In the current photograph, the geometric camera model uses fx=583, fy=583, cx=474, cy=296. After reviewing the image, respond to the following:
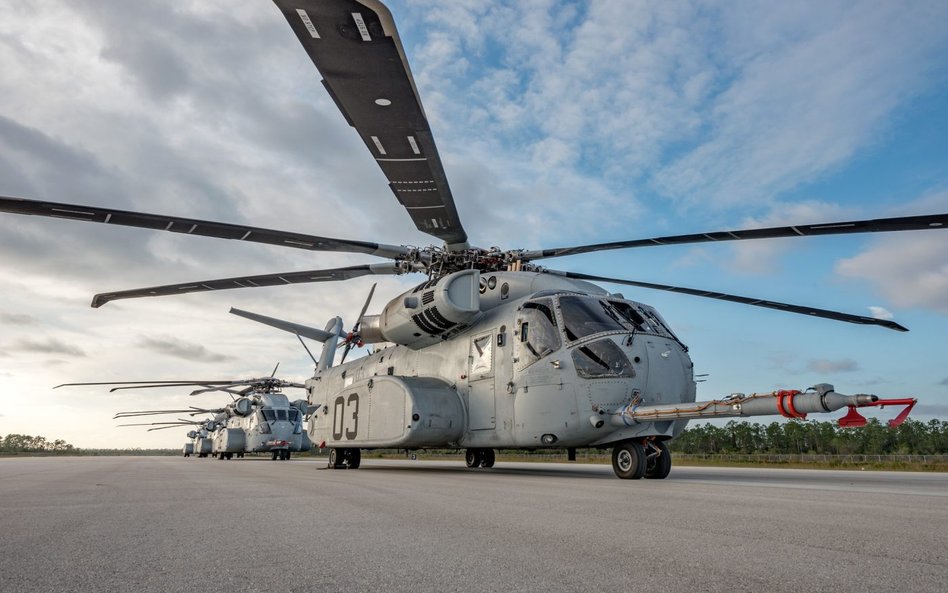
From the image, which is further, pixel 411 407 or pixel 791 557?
pixel 411 407

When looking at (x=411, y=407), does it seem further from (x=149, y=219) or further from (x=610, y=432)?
(x=149, y=219)

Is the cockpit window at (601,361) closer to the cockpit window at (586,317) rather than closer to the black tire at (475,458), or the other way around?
the cockpit window at (586,317)

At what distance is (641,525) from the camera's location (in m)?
3.61

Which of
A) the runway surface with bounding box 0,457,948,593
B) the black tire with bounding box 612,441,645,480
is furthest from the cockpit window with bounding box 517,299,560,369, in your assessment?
the runway surface with bounding box 0,457,948,593

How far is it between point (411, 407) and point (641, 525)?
7.98 metres

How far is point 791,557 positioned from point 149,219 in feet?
27.4

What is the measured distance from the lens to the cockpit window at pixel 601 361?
9.33 m

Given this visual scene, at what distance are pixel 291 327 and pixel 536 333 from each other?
1059 centimetres

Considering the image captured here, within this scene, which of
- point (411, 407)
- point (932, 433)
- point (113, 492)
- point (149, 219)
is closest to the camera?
point (113, 492)

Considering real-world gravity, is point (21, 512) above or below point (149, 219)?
below

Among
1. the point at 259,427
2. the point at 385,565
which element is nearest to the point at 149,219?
the point at 385,565

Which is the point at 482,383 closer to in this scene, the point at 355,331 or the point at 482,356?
the point at 482,356

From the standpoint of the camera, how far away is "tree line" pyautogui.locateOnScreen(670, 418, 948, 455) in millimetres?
65375

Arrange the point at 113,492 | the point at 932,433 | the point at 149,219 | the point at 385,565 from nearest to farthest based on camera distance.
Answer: the point at 385,565 < the point at 113,492 < the point at 149,219 < the point at 932,433
